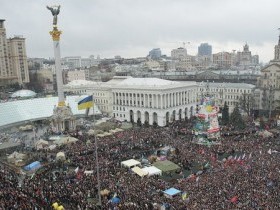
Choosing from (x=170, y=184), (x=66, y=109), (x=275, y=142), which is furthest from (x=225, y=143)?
(x=66, y=109)

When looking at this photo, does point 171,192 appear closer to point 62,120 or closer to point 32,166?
point 32,166

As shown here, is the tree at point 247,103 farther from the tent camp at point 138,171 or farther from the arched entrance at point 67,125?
the tent camp at point 138,171

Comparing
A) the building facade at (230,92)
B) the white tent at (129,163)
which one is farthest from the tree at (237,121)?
the white tent at (129,163)

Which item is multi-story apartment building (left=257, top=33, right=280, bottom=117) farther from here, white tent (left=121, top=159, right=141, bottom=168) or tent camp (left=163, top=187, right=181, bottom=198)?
tent camp (left=163, top=187, right=181, bottom=198)

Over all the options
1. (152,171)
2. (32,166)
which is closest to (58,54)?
(32,166)

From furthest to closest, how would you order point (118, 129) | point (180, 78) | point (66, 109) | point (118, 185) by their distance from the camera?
1. point (180, 78)
2. point (66, 109)
3. point (118, 129)
4. point (118, 185)

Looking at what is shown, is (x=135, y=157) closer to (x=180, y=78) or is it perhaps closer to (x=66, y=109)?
(x=66, y=109)
